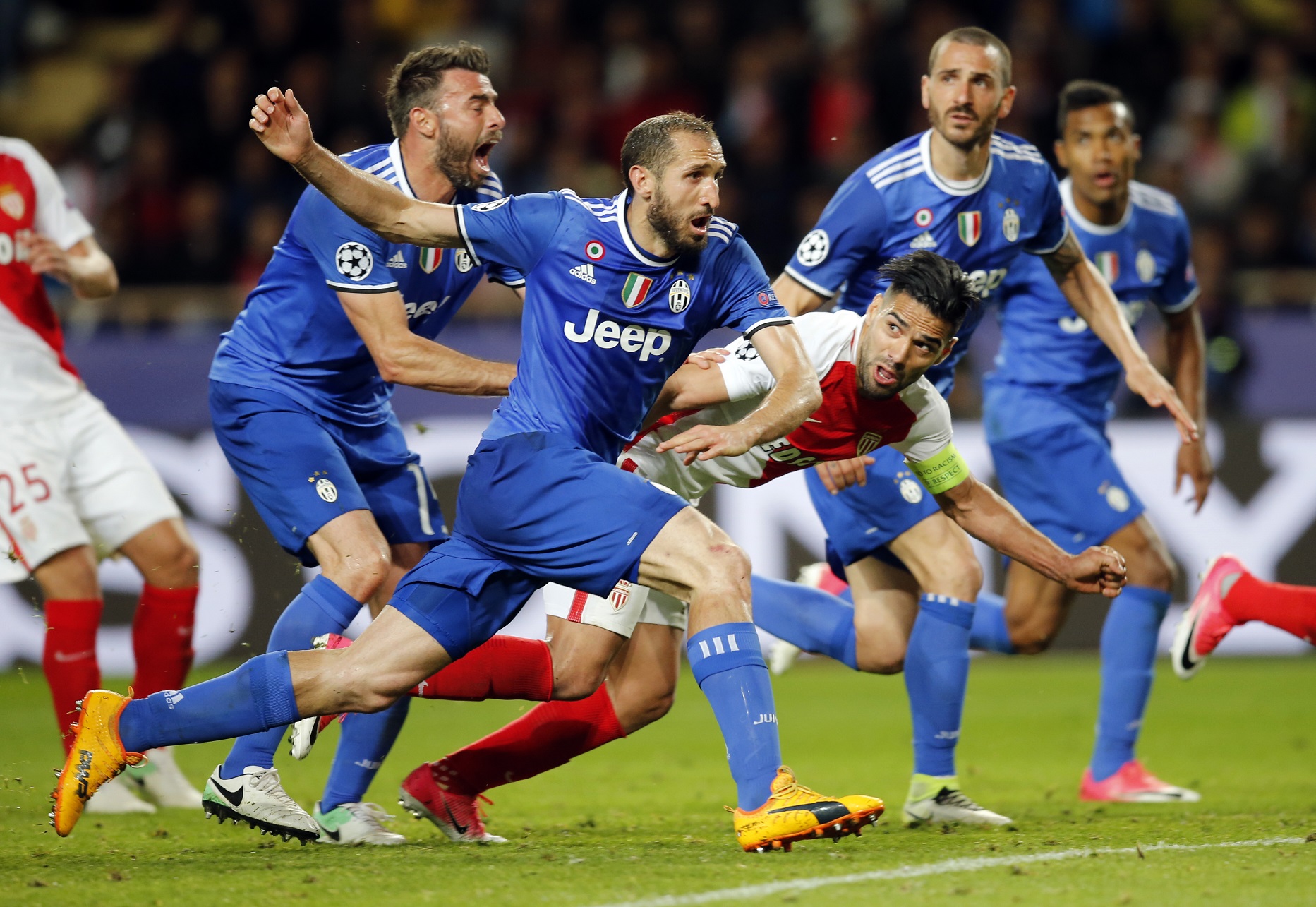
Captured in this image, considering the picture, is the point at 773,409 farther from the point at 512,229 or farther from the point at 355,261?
the point at 355,261

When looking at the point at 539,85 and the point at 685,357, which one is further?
the point at 539,85

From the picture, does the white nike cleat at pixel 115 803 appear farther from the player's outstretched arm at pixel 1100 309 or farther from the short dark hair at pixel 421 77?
the player's outstretched arm at pixel 1100 309

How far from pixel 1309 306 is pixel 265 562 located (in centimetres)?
763

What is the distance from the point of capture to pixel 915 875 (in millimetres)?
4320

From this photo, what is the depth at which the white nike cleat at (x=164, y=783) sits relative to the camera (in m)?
6.54

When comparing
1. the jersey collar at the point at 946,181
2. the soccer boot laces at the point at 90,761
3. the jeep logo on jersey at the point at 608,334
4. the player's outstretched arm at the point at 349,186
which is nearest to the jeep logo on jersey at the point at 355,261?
the player's outstretched arm at the point at 349,186

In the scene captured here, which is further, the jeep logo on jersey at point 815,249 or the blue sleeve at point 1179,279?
the blue sleeve at point 1179,279

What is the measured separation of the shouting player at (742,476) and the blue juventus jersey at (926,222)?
701 millimetres

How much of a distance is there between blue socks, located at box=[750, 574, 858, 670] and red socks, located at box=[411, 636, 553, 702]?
144 cm

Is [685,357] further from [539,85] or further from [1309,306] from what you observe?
[539,85]

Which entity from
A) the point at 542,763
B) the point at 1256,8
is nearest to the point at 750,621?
the point at 542,763

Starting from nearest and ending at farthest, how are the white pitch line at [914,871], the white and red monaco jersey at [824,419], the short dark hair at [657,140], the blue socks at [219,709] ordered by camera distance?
the white pitch line at [914,871] < the blue socks at [219,709] < the short dark hair at [657,140] < the white and red monaco jersey at [824,419]

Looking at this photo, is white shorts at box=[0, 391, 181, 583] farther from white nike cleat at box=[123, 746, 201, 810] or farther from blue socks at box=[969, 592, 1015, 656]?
blue socks at box=[969, 592, 1015, 656]

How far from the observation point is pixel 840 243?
6074 millimetres
